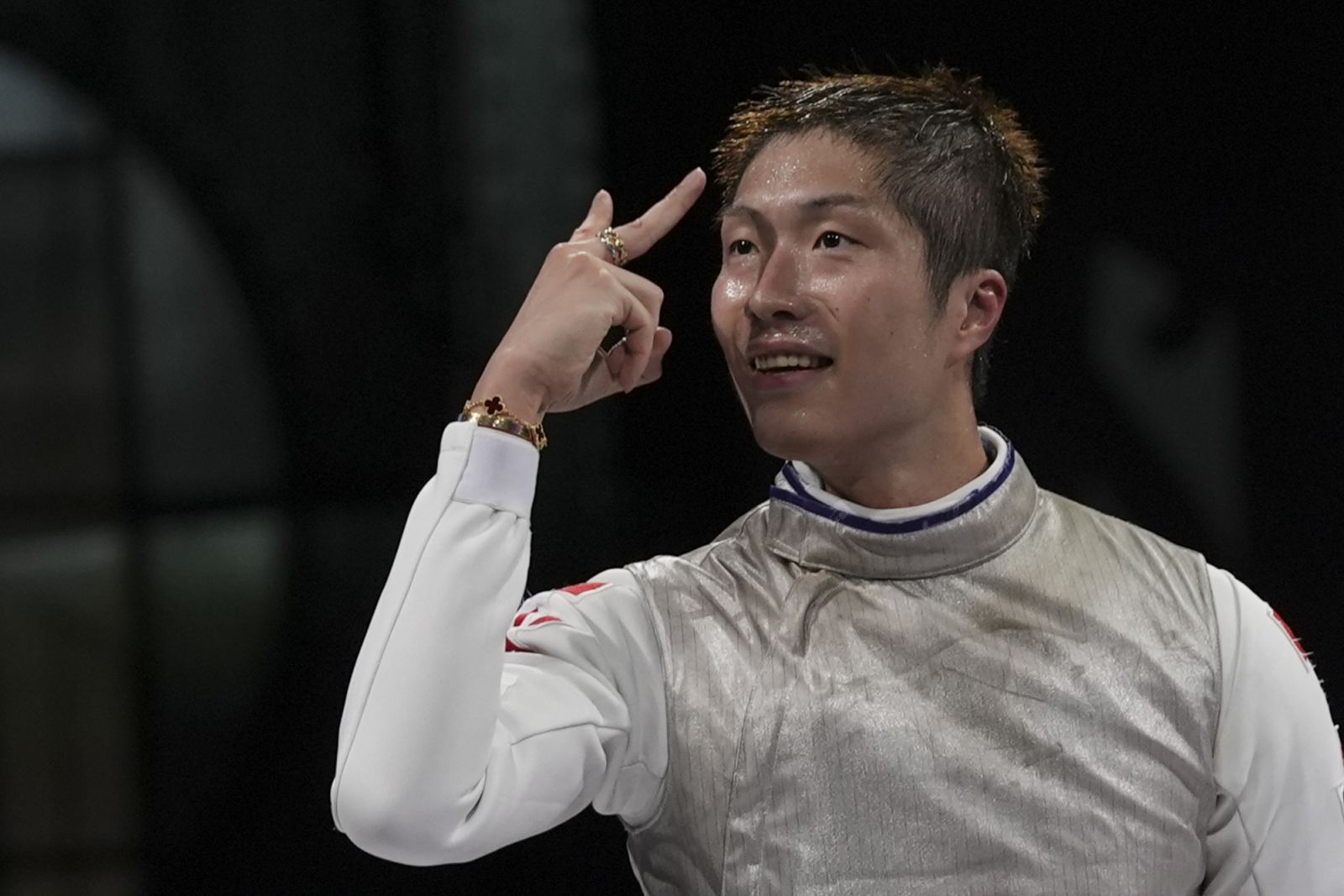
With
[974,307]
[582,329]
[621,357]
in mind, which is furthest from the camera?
[974,307]

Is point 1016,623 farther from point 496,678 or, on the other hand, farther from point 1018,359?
point 1018,359

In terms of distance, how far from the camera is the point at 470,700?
119 cm

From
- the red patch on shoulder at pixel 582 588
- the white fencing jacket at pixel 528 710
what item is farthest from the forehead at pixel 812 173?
the red patch on shoulder at pixel 582 588

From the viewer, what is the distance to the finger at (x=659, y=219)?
1.43m

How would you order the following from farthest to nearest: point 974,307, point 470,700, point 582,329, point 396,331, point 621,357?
point 396,331 → point 974,307 → point 621,357 → point 582,329 → point 470,700

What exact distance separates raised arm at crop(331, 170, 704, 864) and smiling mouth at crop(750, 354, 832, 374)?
98 mm

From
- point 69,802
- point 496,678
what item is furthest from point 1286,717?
point 69,802

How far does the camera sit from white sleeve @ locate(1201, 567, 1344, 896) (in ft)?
4.52

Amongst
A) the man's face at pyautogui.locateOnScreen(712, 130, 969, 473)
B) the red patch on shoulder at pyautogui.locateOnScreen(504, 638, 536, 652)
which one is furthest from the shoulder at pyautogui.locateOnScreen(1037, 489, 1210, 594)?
the red patch on shoulder at pyautogui.locateOnScreen(504, 638, 536, 652)

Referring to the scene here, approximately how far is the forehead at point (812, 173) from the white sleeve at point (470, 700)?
36 cm

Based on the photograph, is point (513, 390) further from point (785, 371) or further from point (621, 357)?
point (785, 371)

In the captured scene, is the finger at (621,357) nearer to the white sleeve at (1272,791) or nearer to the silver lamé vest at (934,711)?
the silver lamé vest at (934,711)

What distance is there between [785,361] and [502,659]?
38cm

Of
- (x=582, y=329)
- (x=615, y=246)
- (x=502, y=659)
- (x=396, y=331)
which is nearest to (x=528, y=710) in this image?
(x=502, y=659)
